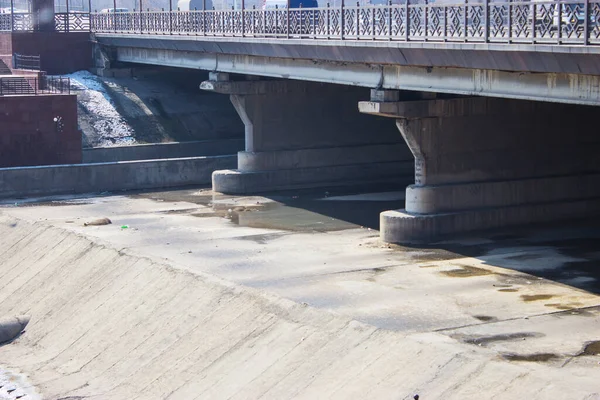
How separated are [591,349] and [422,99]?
41.9 feet

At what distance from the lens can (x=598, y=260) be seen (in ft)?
84.7

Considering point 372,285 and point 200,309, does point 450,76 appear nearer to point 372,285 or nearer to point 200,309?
point 372,285

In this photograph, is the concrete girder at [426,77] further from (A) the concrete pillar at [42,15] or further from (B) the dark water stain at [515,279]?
(A) the concrete pillar at [42,15]

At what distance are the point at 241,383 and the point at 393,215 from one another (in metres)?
11.2

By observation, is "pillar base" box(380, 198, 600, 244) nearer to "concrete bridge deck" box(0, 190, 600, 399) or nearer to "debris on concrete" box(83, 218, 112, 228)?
"concrete bridge deck" box(0, 190, 600, 399)


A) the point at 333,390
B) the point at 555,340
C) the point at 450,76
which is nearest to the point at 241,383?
the point at 333,390

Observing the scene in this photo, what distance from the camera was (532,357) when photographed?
1720 centimetres

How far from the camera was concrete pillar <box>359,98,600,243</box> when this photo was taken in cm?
2909

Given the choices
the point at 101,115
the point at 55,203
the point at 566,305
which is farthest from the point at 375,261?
the point at 101,115

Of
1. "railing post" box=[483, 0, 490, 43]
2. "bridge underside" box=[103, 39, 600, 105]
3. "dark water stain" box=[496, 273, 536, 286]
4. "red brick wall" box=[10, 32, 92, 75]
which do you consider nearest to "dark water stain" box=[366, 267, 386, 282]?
"dark water stain" box=[496, 273, 536, 286]

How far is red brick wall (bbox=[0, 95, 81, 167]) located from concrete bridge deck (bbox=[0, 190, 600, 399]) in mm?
7776

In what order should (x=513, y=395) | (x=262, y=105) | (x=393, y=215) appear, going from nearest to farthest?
(x=513, y=395), (x=393, y=215), (x=262, y=105)

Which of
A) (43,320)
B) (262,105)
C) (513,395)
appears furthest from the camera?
Answer: (262,105)

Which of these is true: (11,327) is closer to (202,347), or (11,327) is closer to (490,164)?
(202,347)
